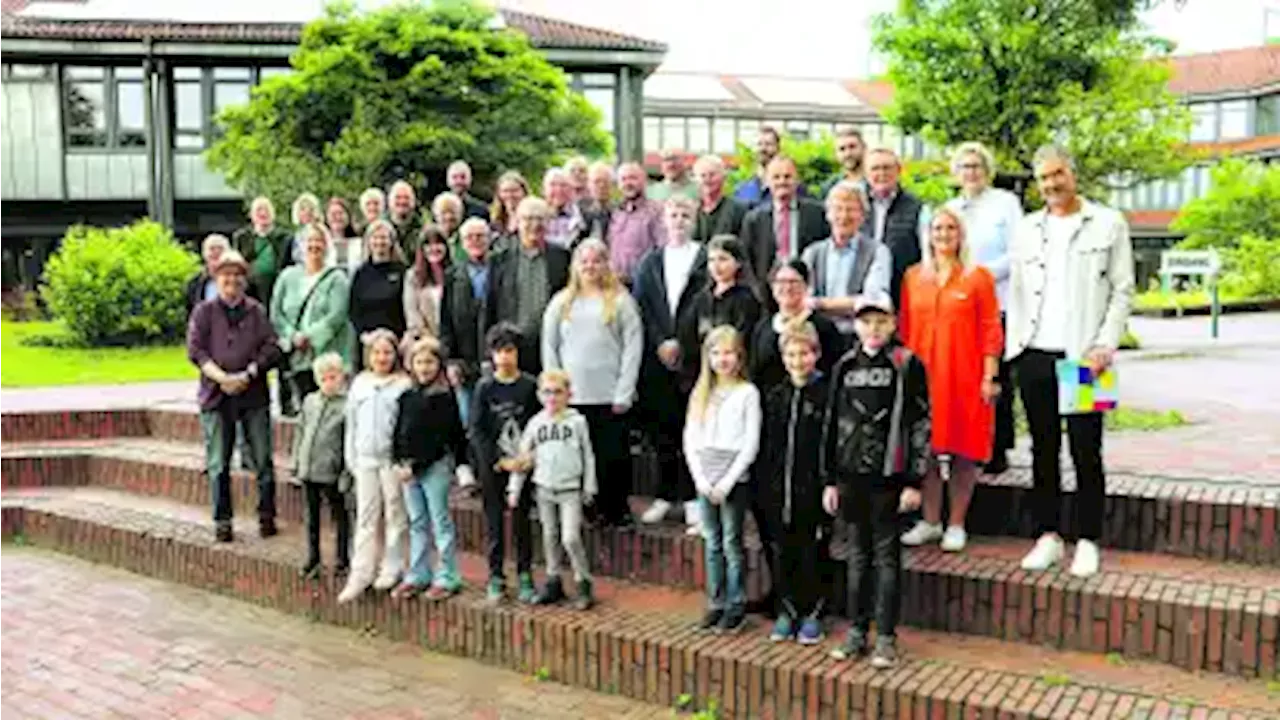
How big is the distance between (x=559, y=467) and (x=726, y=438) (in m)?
0.93

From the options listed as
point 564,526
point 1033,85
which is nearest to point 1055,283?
point 564,526

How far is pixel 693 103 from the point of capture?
47969mm

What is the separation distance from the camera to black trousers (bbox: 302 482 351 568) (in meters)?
6.59

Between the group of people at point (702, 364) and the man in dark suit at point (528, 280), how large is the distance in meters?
0.01

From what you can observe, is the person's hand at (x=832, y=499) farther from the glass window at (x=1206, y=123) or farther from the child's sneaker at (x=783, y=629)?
the glass window at (x=1206, y=123)

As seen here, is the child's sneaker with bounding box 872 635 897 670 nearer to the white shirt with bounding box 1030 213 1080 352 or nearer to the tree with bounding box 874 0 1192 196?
the white shirt with bounding box 1030 213 1080 352

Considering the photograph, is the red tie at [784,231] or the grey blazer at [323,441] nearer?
the red tie at [784,231]

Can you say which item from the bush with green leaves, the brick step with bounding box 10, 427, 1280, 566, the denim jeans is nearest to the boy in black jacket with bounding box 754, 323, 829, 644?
the brick step with bounding box 10, 427, 1280, 566

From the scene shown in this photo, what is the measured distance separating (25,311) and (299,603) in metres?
19.2

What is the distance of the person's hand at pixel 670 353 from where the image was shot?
5980 millimetres

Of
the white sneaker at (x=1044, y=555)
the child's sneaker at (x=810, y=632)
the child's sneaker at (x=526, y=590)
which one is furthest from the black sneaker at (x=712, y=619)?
the white sneaker at (x=1044, y=555)

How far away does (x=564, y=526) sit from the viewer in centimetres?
576

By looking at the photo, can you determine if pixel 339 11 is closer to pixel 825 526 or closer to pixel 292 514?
pixel 292 514

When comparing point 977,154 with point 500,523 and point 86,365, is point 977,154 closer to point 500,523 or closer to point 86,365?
point 500,523
